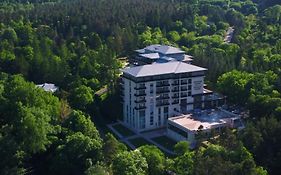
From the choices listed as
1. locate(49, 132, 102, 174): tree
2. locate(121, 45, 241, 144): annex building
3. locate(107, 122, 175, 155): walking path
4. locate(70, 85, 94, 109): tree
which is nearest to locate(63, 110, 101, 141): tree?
locate(49, 132, 102, 174): tree

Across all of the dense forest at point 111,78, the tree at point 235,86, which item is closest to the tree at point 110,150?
the dense forest at point 111,78

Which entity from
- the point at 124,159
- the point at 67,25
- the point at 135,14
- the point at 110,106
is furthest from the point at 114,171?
the point at 135,14

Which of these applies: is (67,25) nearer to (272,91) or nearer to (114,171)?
(272,91)

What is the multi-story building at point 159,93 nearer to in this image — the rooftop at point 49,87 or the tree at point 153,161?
the rooftop at point 49,87

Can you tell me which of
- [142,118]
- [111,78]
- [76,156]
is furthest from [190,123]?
[111,78]

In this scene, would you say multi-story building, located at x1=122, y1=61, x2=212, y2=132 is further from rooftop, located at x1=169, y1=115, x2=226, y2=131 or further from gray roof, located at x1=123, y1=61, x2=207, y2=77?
rooftop, located at x1=169, y1=115, x2=226, y2=131
